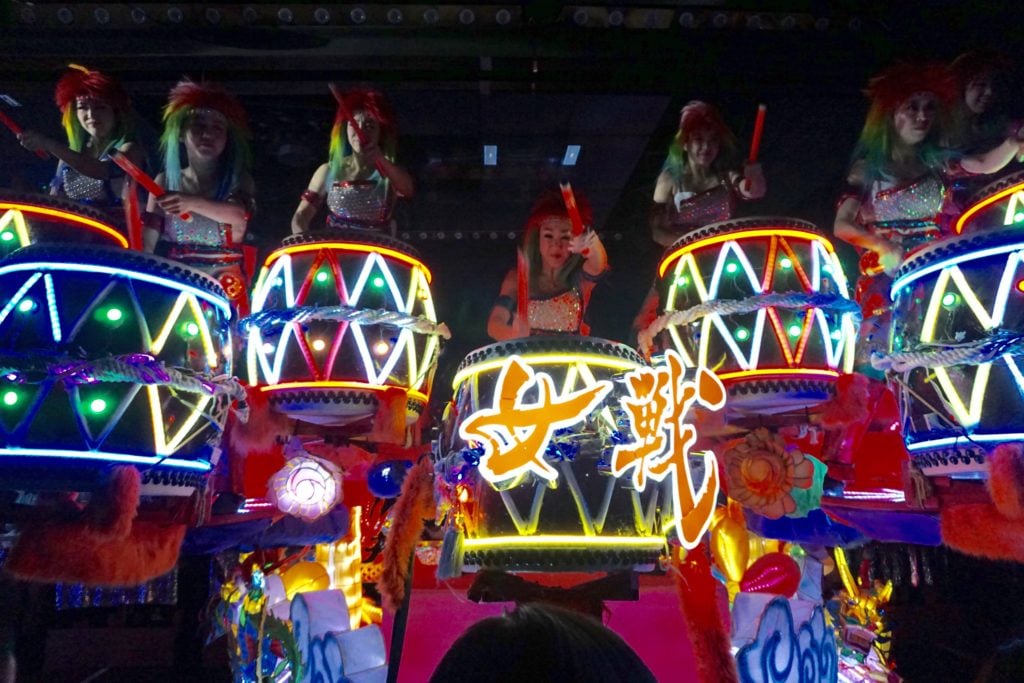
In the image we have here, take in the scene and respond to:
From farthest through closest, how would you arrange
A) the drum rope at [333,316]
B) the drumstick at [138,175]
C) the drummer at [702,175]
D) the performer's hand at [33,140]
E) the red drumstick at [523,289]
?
the drummer at [702,175] < the red drumstick at [523,289] < the performer's hand at [33,140] < the drumstick at [138,175] < the drum rope at [333,316]

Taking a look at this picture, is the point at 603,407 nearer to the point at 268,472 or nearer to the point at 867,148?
the point at 268,472

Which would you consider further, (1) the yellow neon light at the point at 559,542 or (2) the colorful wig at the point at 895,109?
(2) the colorful wig at the point at 895,109

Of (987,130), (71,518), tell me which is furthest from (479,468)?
(987,130)

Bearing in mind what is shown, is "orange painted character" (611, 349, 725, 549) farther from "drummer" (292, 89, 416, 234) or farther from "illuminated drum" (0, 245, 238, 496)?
"drummer" (292, 89, 416, 234)

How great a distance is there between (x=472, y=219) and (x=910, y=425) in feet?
7.42

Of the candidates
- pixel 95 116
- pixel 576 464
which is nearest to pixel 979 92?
pixel 576 464

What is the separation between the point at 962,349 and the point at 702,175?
4.52 feet

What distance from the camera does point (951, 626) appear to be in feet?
9.51

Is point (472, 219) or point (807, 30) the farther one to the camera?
point (472, 219)

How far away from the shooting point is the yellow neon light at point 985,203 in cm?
183

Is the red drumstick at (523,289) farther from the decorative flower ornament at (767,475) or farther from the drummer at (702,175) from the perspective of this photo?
the decorative flower ornament at (767,475)

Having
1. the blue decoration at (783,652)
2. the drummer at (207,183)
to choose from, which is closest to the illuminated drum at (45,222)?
the drummer at (207,183)

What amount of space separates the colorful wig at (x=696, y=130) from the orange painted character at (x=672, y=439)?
1.19 meters

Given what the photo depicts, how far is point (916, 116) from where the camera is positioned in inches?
96.7
